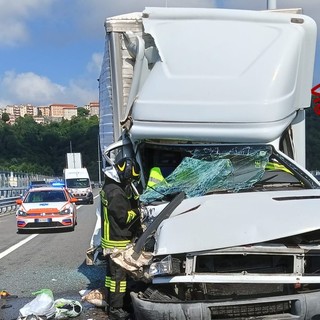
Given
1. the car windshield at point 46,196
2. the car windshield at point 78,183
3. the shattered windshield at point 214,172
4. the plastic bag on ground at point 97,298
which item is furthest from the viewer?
the car windshield at point 78,183

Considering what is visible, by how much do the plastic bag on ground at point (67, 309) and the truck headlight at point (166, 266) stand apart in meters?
2.00

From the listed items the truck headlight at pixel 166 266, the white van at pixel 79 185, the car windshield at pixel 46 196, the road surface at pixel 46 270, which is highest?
the truck headlight at pixel 166 266

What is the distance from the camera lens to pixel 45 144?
8294 cm

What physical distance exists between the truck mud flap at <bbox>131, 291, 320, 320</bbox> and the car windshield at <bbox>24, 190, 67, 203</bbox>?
1347 cm

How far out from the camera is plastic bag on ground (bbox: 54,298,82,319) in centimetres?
612

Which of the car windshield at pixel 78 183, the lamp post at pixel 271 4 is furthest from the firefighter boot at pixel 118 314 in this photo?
the car windshield at pixel 78 183

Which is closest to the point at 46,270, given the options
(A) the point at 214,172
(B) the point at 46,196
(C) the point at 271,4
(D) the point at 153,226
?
(A) the point at 214,172

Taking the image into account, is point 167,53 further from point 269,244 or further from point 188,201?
point 269,244

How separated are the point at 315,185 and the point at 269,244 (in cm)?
161

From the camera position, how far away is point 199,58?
20.8 feet

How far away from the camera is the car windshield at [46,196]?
57.8ft

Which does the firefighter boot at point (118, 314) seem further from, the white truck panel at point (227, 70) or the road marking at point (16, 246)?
the road marking at point (16, 246)

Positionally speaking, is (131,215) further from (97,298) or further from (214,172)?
(97,298)

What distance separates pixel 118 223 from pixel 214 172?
47.8 inches
